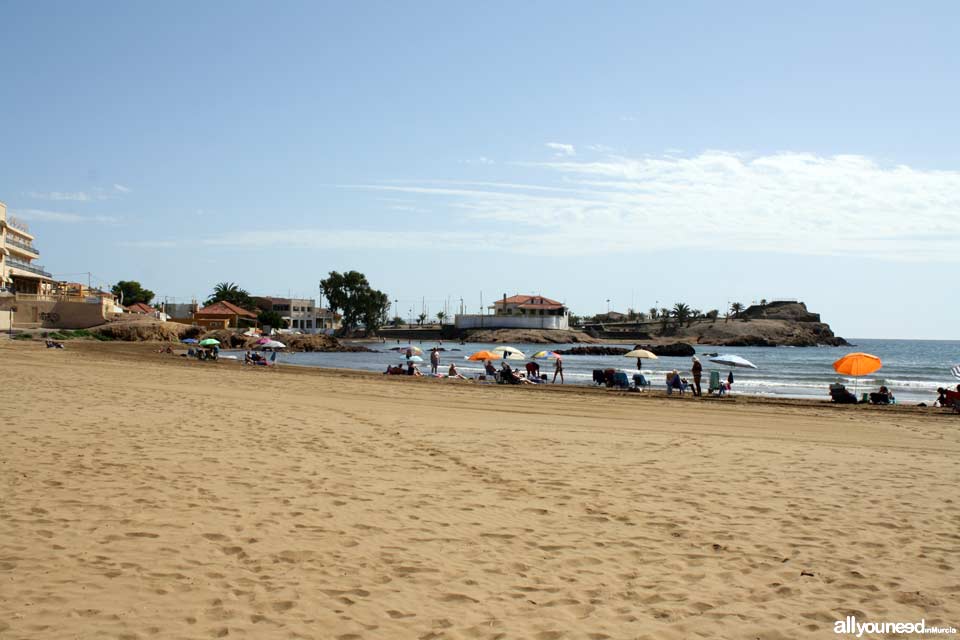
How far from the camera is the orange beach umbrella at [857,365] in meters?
25.4

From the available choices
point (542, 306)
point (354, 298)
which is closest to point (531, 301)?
point (542, 306)

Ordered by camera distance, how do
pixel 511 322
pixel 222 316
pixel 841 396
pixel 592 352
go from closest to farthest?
pixel 841 396 → pixel 222 316 → pixel 592 352 → pixel 511 322

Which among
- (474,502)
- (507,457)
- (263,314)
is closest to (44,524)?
(474,502)

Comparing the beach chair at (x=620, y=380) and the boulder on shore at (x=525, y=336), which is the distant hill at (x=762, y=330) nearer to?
the boulder on shore at (x=525, y=336)

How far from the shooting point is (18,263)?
199 feet

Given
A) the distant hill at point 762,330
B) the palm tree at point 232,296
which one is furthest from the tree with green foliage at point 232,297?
the distant hill at point 762,330

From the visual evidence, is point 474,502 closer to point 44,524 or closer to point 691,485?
point 691,485

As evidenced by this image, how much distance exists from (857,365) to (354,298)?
10951 centimetres

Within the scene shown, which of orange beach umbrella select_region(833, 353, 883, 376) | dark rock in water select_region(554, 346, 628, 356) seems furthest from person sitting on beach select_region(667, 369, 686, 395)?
dark rock in water select_region(554, 346, 628, 356)

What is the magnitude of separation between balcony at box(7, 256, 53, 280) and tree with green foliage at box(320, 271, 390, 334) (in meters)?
63.3

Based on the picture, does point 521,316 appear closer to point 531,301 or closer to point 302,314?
point 531,301

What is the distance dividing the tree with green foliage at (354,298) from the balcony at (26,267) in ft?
208

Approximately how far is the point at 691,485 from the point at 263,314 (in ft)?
328

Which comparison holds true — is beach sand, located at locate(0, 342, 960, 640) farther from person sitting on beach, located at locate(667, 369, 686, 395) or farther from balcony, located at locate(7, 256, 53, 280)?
balcony, located at locate(7, 256, 53, 280)
